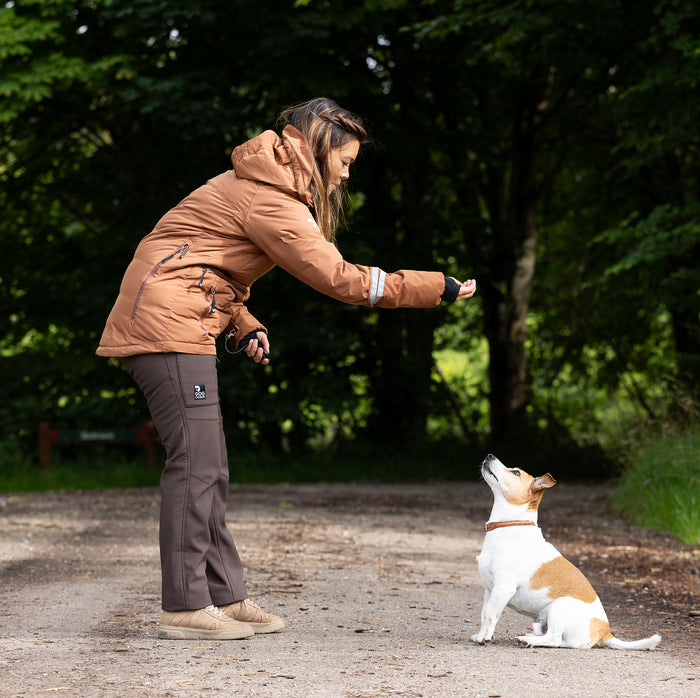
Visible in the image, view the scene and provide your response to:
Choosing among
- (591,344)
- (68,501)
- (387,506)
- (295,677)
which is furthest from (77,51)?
(295,677)

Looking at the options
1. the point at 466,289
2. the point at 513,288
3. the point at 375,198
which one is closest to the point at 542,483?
the point at 466,289

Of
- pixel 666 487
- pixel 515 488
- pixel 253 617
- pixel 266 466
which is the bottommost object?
pixel 266 466

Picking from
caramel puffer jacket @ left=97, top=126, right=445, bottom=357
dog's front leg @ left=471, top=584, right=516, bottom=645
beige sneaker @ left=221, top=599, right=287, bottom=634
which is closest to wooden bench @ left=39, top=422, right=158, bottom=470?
beige sneaker @ left=221, top=599, right=287, bottom=634

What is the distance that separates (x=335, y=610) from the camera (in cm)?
516

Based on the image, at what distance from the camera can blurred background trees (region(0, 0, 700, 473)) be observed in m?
13.6

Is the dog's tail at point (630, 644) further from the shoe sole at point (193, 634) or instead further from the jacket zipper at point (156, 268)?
the jacket zipper at point (156, 268)

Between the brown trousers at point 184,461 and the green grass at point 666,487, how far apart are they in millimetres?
4777

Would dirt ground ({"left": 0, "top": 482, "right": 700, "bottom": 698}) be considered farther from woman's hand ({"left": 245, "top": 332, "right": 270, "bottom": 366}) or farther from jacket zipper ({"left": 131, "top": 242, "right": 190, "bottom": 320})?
jacket zipper ({"left": 131, "top": 242, "right": 190, "bottom": 320})

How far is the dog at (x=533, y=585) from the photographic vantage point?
13.6ft

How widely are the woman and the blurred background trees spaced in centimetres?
853

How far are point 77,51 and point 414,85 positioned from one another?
17.8ft

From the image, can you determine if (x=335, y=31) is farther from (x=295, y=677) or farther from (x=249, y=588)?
(x=295, y=677)

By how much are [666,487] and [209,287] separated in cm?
610

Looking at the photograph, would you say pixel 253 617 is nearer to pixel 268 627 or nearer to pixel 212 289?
pixel 268 627
